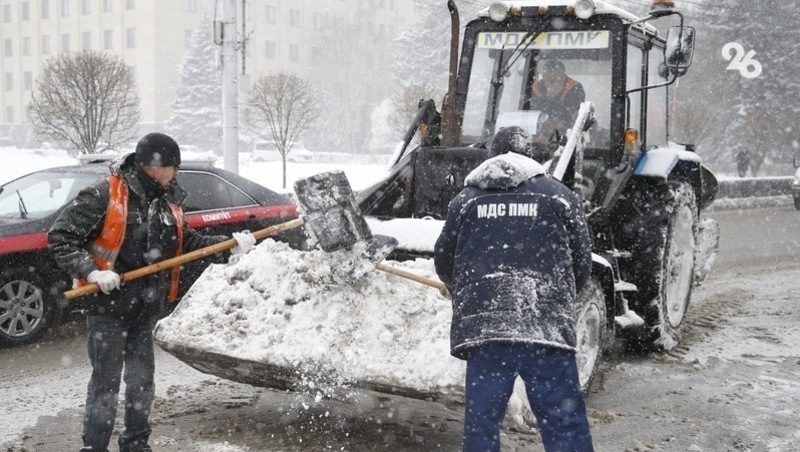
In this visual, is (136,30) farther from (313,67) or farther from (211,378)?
(211,378)

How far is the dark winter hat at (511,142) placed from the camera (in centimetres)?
353

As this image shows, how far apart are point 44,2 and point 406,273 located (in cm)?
7272

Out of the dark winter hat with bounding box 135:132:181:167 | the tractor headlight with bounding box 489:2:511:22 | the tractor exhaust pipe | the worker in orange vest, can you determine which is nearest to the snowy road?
the worker in orange vest

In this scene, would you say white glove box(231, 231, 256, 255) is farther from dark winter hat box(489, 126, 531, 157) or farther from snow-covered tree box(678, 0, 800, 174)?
snow-covered tree box(678, 0, 800, 174)

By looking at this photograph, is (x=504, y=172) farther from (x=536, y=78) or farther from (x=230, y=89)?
(x=230, y=89)

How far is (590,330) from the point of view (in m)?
5.15

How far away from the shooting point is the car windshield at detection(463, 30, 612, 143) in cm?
606

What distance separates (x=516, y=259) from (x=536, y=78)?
3158mm

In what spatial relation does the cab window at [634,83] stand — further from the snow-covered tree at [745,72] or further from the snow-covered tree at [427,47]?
the snow-covered tree at [427,47]

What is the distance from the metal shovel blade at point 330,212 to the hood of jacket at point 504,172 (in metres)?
1.29

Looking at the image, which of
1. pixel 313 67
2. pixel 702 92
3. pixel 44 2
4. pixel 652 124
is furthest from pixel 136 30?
pixel 652 124

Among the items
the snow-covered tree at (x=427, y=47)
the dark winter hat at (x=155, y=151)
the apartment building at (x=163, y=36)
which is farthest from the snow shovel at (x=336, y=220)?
the apartment building at (x=163, y=36)

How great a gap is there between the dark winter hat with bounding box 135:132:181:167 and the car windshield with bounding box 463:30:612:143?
9.03 feet

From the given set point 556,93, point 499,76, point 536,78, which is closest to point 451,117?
point 499,76
